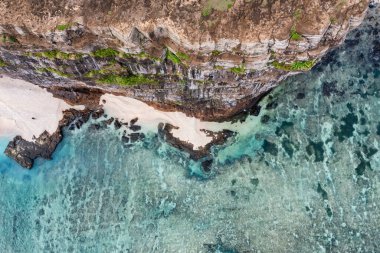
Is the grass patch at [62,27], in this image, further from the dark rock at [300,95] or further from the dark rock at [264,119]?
the dark rock at [300,95]

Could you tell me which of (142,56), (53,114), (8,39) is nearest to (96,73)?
(142,56)

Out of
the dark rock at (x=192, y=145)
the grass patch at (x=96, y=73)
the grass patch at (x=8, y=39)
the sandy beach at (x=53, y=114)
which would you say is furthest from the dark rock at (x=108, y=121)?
the grass patch at (x=8, y=39)

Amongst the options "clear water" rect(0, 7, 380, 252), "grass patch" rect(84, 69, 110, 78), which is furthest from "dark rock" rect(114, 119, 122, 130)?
"grass patch" rect(84, 69, 110, 78)

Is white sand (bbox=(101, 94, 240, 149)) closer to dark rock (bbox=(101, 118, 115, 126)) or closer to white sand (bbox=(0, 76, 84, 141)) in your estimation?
dark rock (bbox=(101, 118, 115, 126))

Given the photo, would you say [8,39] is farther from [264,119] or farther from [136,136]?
[264,119]

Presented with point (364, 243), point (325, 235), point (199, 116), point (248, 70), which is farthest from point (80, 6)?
point (364, 243)
